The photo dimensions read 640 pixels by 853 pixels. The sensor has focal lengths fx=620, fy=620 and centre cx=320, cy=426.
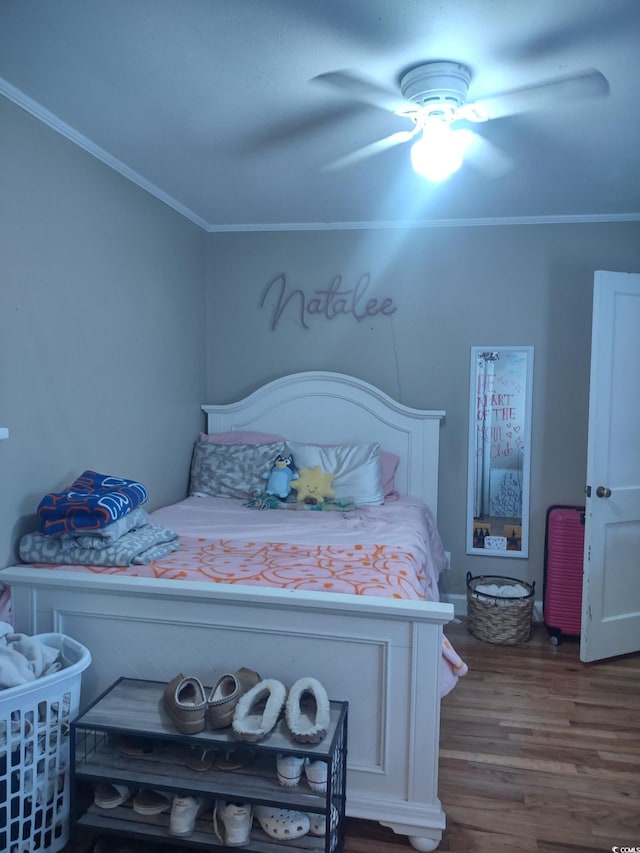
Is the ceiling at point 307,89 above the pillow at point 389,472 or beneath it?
above

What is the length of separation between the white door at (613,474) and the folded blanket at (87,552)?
2033mm

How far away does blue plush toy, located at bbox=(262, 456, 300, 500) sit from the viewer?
3221 mm

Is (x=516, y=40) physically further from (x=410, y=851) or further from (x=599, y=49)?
(x=410, y=851)

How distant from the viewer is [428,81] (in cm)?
187

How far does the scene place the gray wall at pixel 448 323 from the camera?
11.3ft

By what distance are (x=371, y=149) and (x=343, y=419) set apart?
5.06 ft

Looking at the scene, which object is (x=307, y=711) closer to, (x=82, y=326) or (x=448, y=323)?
(x=82, y=326)

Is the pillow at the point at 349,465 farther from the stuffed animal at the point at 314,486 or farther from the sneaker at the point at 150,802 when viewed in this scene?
the sneaker at the point at 150,802

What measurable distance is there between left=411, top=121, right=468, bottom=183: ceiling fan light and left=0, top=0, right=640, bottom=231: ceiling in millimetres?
149

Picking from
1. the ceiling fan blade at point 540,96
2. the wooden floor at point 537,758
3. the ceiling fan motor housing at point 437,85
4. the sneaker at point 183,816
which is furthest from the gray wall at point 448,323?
the sneaker at point 183,816

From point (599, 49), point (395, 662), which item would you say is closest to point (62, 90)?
point (599, 49)

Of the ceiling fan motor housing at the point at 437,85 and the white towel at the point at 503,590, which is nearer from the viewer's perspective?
the ceiling fan motor housing at the point at 437,85

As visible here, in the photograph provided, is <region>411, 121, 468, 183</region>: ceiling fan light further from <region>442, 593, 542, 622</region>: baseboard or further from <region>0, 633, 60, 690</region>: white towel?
<region>442, 593, 542, 622</region>: baseboard

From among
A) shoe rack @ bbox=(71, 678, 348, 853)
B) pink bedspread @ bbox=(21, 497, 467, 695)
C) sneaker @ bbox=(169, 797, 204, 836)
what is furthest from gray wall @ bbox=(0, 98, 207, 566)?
sneaker @ bbox=(169, 797, 204, 836)
